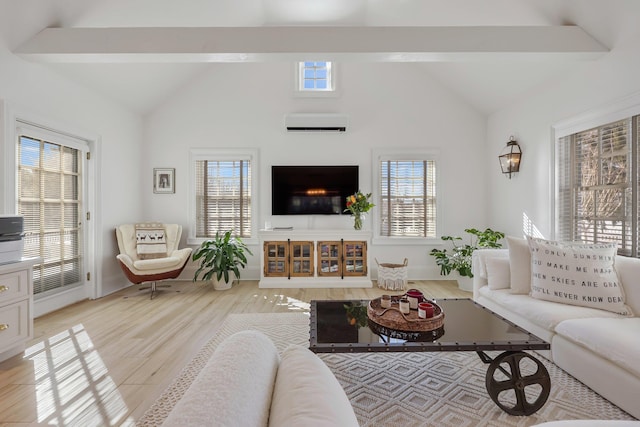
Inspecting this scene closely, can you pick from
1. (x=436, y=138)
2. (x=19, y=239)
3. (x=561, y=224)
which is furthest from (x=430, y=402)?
(x=436, y=138)

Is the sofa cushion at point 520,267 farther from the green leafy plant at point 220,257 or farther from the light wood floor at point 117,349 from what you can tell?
the green leafy plant at point 220,257

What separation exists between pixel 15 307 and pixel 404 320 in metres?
2.67

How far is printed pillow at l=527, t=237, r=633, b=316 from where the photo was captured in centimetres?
204

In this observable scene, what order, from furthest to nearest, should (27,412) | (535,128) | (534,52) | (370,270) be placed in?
(370,270) → (535,128) → (534,52) → (27,412)

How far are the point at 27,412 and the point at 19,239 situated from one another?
4.05 ft

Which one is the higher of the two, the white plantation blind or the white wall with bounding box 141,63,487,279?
the white wall with bounding box 141,63,487,279

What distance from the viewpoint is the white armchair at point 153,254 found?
11.8ft

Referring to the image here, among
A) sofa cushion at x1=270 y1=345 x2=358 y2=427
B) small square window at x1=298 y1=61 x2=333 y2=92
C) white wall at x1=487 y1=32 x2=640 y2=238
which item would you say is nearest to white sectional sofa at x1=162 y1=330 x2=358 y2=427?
sofa cushion at x1=270 y1=345 x2=358 y2=427

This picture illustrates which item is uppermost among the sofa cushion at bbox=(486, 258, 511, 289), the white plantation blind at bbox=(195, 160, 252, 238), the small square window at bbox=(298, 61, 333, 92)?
the small square window at bbox=(298, 61, 333, 92)

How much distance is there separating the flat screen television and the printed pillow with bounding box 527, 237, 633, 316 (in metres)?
2.66

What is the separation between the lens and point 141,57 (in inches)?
111

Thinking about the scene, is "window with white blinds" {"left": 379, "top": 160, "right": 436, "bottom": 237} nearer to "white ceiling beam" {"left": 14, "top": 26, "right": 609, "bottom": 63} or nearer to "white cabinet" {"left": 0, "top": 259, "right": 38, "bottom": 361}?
"white ceiling beam" {"left": 14, "top": 26, "right": 609, "bottom": 63}

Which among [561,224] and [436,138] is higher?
[436,138]

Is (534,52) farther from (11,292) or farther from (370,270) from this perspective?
(11,292)
